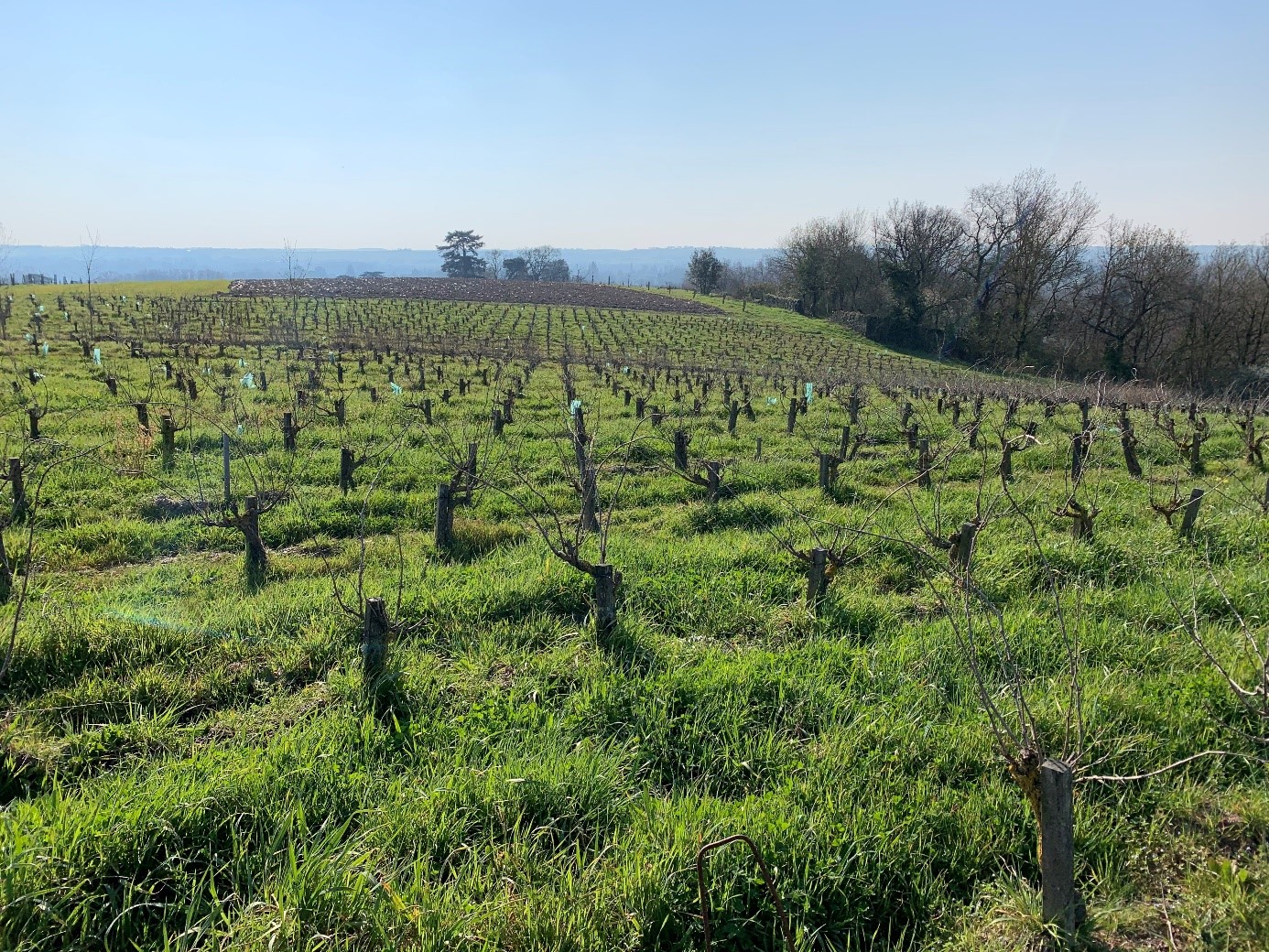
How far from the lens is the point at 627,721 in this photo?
11.9ft

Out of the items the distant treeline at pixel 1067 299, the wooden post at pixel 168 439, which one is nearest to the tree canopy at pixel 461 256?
the distant treeline at pixel 1067 299

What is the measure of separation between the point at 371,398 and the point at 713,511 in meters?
9.82

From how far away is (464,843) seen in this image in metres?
2.69

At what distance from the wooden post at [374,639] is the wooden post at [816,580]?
9.51ft

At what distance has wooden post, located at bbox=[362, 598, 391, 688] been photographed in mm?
3897

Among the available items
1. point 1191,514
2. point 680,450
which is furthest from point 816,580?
point 680,450

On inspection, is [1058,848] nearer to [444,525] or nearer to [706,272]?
[444,525]

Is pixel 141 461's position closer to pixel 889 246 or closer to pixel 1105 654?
pixel 1105 654

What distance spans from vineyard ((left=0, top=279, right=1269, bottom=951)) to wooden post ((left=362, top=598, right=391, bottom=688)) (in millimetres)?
26

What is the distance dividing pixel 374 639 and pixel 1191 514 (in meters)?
7.06

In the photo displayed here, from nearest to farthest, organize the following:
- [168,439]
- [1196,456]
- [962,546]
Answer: [962,546] → [168,439] → [1196,456]

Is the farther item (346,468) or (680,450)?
(680,450)

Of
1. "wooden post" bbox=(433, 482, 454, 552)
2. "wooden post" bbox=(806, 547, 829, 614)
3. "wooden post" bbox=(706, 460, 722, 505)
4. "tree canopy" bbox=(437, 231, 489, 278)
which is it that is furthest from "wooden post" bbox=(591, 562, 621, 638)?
"tree canopy" bbox=(437, 231, 489, 278)

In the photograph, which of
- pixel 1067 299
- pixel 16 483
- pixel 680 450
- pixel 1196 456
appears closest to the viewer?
pixel 16 483
